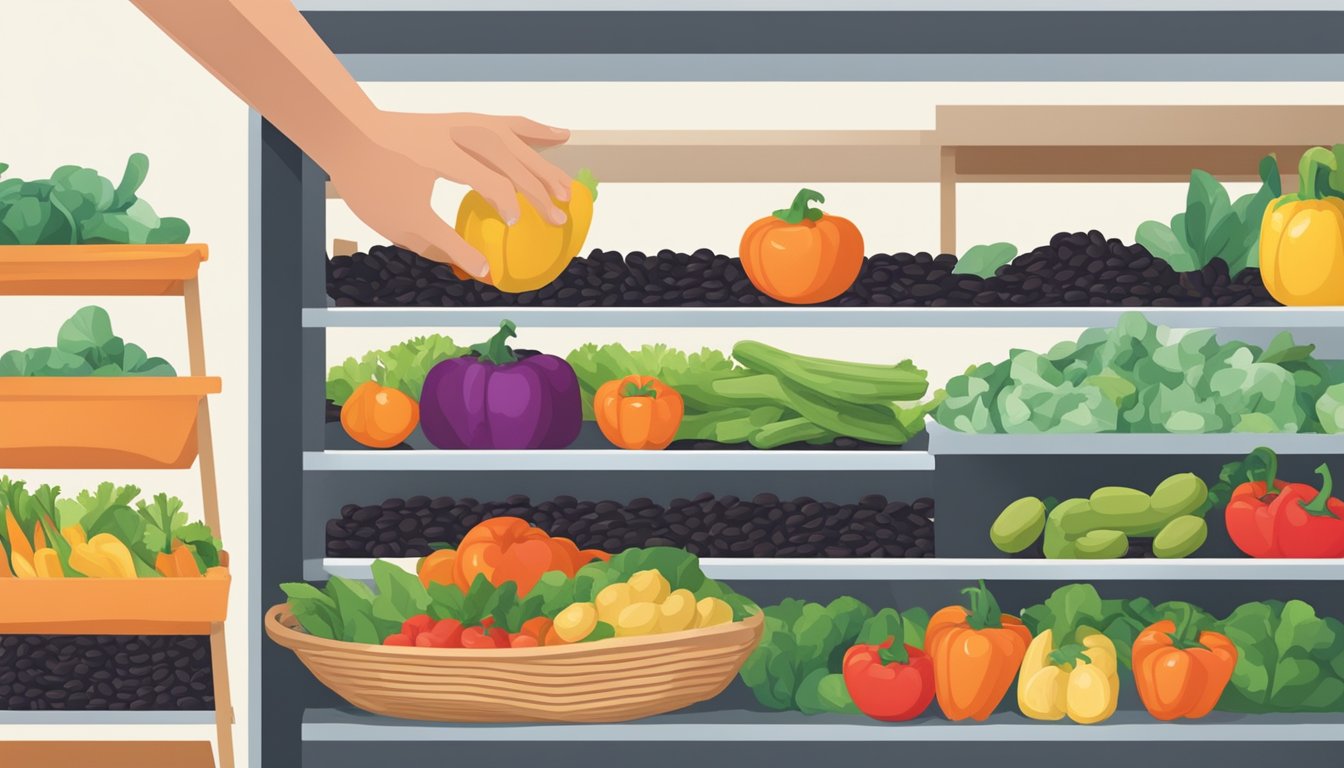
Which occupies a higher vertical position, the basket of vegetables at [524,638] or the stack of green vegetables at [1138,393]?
the stack of green vegetables at [1138,393]

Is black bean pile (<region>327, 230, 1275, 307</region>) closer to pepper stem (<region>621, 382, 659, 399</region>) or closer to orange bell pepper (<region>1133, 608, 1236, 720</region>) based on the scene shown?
pepper stem (<region>621, 382, 659, 399</region>)

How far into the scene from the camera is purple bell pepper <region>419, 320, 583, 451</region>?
14.0 ft

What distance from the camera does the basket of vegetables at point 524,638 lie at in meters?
3.84

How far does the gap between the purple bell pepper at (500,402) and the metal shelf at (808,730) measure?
795 millimetres

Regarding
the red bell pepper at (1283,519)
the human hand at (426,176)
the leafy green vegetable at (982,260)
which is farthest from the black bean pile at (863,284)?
the human hand at (426,176)

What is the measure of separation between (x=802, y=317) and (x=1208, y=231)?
1247mm

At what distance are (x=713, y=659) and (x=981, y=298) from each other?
1240 mm

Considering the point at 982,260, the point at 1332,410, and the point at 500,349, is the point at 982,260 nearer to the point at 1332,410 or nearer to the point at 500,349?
the point at 1332,410

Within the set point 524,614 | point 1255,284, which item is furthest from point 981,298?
point 524,614

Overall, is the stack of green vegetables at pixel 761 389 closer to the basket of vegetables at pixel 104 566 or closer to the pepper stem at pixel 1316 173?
the basket of vegetables at pixel 104 566

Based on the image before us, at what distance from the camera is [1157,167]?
17.5 ft

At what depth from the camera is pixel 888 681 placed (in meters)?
4.05

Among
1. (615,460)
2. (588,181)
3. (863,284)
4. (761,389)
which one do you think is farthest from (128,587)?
(863,284)

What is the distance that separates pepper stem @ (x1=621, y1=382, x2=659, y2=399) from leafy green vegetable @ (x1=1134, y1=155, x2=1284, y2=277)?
151cm
